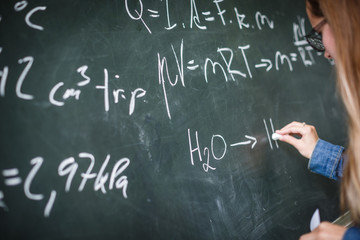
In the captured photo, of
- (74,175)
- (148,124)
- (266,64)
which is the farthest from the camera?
(266,64)

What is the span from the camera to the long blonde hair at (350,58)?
0.63m

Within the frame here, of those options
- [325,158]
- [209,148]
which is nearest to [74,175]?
[209,148]

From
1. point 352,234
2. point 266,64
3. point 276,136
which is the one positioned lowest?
point 352,234

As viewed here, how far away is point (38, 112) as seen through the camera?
1.95 ft

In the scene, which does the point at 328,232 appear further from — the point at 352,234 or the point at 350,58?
the point at 350,58

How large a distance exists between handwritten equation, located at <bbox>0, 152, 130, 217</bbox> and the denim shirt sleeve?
0.67 meters

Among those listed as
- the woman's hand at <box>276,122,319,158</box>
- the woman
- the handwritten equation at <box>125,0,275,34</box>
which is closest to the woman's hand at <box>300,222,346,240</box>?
the woman

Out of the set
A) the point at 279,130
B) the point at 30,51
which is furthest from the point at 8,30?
the point at 279,130

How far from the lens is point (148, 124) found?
0.72 metres

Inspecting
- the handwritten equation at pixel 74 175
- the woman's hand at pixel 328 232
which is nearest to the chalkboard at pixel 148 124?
the handwritten equation at pixel 74 175

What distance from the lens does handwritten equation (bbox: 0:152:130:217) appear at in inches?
21.9

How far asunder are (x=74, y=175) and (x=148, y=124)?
0.23 meters

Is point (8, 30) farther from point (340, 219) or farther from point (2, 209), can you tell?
point (340, 219)

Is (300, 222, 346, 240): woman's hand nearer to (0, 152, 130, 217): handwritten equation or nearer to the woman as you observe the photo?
the woman
